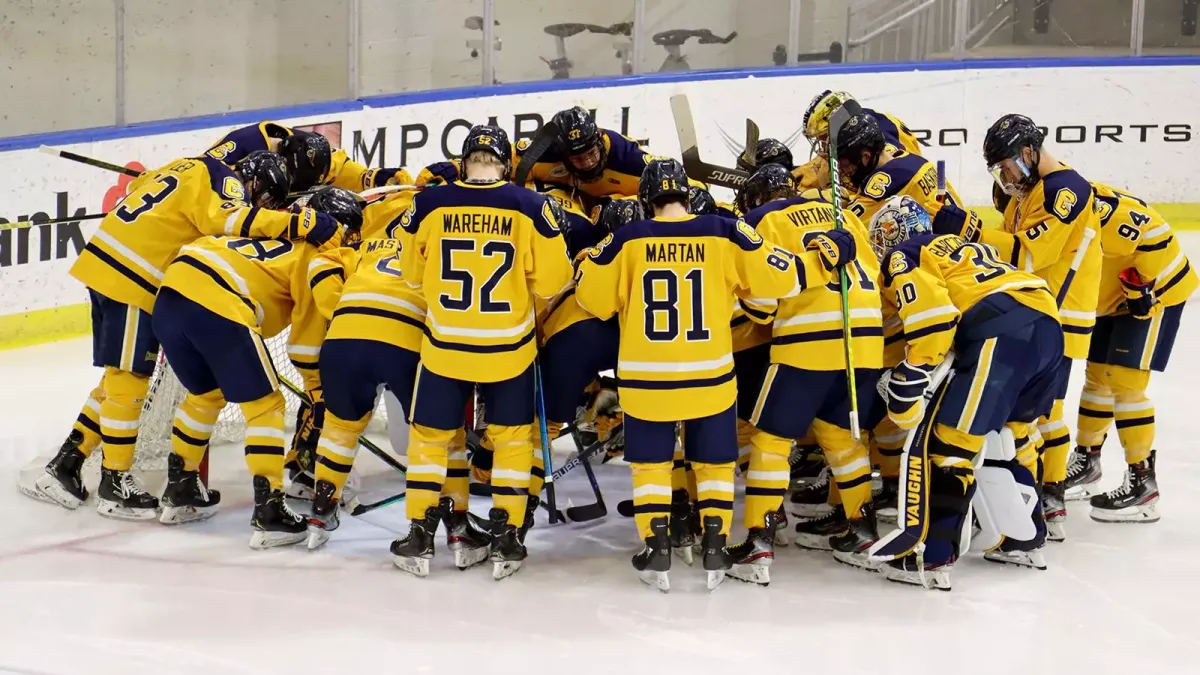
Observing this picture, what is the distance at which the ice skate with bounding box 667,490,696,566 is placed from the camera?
155 inches

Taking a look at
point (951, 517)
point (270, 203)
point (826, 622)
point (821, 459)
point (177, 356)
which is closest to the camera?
point (826, 622)

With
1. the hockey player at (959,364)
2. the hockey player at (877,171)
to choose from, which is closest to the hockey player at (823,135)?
the hockey player at (877,171)

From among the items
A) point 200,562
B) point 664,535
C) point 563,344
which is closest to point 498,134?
point 563,344

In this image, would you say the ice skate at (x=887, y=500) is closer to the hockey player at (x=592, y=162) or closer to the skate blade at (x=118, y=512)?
the hockey player at (x=592, y=162)

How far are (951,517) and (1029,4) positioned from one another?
6.12 m

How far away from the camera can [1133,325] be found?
4.54 meters

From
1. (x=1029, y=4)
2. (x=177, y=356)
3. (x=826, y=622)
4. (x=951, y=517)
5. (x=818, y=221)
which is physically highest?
(x=1029, y=4)

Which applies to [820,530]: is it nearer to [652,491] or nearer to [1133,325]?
[652,491]

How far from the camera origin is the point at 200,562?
3906 mm

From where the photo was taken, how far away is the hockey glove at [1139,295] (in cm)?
449

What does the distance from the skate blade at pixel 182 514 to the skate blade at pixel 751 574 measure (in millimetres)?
1778

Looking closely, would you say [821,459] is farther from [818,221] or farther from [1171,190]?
[1171,190]

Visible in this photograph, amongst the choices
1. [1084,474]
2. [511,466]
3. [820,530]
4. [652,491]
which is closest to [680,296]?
[652,491]

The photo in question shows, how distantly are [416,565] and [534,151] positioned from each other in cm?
153
